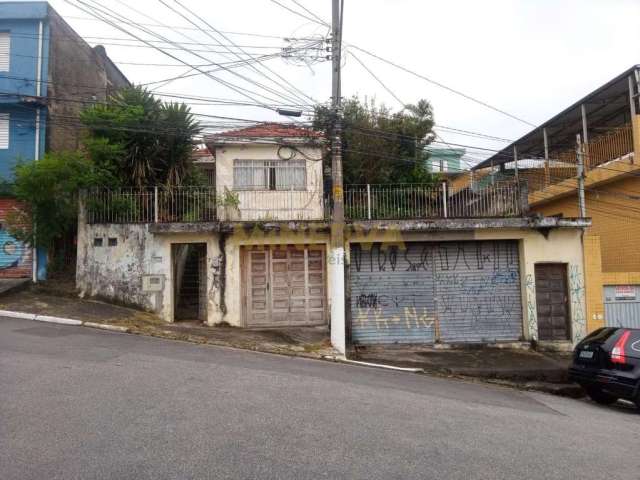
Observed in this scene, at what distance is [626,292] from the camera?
500 inches

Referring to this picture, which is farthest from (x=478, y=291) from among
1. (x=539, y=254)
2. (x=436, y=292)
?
(x=539, y=254)

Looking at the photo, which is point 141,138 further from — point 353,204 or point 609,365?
point 609,365

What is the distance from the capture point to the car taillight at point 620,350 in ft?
25.8

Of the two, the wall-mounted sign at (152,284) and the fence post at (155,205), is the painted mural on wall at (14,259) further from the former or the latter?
the fence post at (155,205)

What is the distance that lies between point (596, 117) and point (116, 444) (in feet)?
63.8

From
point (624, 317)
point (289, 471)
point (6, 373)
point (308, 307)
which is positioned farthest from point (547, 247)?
point (6, 373)

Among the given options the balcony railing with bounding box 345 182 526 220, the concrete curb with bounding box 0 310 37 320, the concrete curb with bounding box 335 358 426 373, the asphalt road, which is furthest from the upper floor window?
the concrete curb with bounding box 335 358 426 373

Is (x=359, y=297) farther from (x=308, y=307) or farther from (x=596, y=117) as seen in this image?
(x=596, y=117)

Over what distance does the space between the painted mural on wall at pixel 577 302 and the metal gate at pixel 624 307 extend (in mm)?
631

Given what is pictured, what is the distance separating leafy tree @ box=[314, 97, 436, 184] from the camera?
1744cm

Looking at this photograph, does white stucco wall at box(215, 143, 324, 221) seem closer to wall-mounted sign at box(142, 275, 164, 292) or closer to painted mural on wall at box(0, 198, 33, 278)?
wall-mounted sign at box(142, 275, 164, 292)

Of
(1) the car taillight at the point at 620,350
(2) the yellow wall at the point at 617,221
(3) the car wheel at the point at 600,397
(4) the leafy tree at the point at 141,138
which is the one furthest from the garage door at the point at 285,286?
(2) the yellow wall at the point at 617,221

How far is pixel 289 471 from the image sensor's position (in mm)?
3812

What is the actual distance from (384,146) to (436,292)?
7153 millimetres
